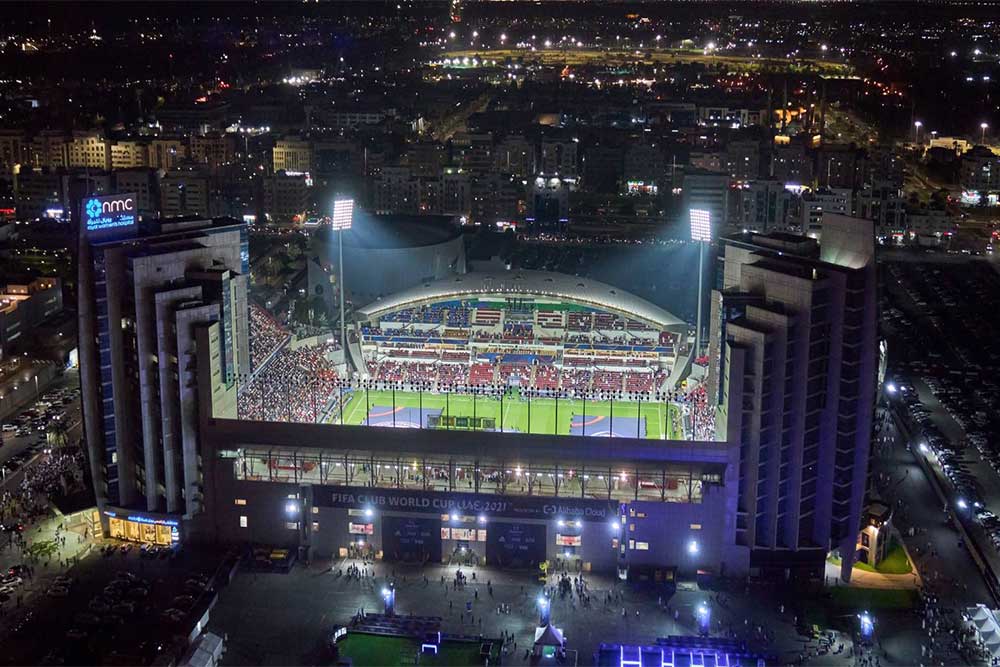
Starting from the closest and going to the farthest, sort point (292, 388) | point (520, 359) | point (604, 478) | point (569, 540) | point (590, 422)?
point (569, 540) < point (604, 478) < point (292, 388) < point (590, 422) < point (520, 359)

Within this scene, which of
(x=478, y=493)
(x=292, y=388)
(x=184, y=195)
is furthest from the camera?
(x=184, y=195)

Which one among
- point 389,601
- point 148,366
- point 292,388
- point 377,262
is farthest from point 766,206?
point 389,601

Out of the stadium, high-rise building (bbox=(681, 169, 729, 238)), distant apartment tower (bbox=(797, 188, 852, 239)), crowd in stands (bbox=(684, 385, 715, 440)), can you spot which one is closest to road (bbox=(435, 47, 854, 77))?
high-rise building (bbox=(681, 169, 729, 238))

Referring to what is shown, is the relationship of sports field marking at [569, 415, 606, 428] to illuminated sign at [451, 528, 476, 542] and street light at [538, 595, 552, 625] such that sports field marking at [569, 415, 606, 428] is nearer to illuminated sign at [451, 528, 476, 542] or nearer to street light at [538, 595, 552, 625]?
illuminated sign at [451, 528, 476, 542]

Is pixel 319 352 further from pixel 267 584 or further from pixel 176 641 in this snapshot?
pixel 176 641

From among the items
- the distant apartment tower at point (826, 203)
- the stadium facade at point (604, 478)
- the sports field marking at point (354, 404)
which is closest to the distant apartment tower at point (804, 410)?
the stadium facade at point (604, 478)

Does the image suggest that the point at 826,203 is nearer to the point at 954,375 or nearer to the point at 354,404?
the point at 954,375

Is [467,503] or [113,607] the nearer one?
[113,607]

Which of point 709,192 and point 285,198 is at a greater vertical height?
point 709,192
